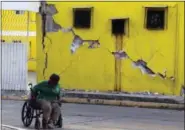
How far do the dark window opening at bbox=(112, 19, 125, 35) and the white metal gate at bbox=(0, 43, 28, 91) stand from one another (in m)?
3.56

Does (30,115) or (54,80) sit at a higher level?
(54,80)

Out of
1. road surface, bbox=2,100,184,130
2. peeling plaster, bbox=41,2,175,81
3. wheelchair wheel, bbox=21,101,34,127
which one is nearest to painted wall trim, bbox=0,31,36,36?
peeling plaster, bbox=41,2,175,81

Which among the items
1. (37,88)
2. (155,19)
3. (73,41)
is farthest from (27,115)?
(73,41)

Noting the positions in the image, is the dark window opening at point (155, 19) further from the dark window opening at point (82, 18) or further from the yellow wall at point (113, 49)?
the dark window opening at point (82, 18)

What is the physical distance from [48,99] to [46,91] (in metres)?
0.18

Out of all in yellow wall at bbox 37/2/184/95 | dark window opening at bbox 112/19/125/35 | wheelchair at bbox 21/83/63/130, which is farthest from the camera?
dark window opening at bbox 112/19/125/35

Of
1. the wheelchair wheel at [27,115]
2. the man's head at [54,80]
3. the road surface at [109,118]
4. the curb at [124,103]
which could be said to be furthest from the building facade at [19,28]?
the man's head at [54,80]

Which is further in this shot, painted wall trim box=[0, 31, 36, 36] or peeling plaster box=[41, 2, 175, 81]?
painted wall trim box=[0, 31, 36, 36]

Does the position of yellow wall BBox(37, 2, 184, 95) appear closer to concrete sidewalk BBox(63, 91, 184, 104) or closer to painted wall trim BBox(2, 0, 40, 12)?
painted wall trim BBox(2, 0, 40, 12)

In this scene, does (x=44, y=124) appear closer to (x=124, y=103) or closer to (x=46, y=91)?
(x=46, y=91)

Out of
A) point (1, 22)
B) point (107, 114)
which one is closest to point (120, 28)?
point (107, 114)

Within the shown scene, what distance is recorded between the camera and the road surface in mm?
13094

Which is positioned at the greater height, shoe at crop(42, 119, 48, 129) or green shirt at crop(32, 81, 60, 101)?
green shirt at crop(32, 81, 60, 101)

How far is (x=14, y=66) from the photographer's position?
2175 centimetres
